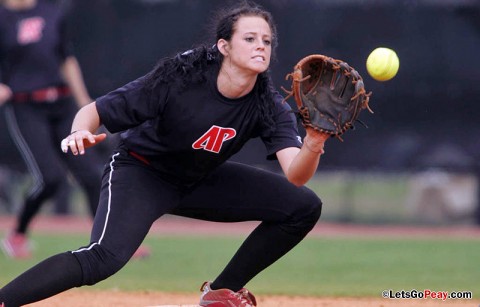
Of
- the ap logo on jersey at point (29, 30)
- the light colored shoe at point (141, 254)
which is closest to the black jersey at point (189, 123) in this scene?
the light colored shoe at point (141, 254)

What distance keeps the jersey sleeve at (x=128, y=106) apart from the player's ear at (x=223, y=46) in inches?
13.5

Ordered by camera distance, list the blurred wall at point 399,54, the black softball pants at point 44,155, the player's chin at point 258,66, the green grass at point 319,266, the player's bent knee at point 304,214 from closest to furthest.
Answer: the player's chin at point 258,66 → the player's bent knee at point 304,214 → the green grass at point 319,266 → the black softball pants at point 44,155 → the blurred wall at point 399,54

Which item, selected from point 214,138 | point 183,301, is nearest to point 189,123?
point 214,138

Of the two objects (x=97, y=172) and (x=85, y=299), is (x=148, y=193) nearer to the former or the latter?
(x=85, y=299)

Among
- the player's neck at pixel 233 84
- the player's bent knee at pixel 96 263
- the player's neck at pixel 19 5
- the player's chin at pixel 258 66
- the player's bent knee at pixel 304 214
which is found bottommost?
the player's bent knee at pixel 96 263

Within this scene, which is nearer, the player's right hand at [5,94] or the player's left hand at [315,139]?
the player's left hand at [315,139]

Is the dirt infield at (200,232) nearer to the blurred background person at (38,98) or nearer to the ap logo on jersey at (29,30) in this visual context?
the blurred background person at (38,98)

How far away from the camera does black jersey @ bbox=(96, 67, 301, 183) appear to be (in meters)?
4.04

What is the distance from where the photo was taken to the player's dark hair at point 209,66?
13.5 ft

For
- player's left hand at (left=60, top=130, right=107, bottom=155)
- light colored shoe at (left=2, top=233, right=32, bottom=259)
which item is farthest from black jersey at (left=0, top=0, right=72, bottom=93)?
player's left hand at (left=60, top=130, right=107, bottom=155)

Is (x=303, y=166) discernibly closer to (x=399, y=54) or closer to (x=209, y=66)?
(x=209, y=66)

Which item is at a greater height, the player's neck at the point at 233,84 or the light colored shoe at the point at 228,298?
the player's neck at the point at 233,84

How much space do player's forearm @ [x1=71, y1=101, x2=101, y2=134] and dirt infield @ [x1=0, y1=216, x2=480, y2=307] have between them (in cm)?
136

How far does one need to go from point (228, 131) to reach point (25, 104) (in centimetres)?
336
